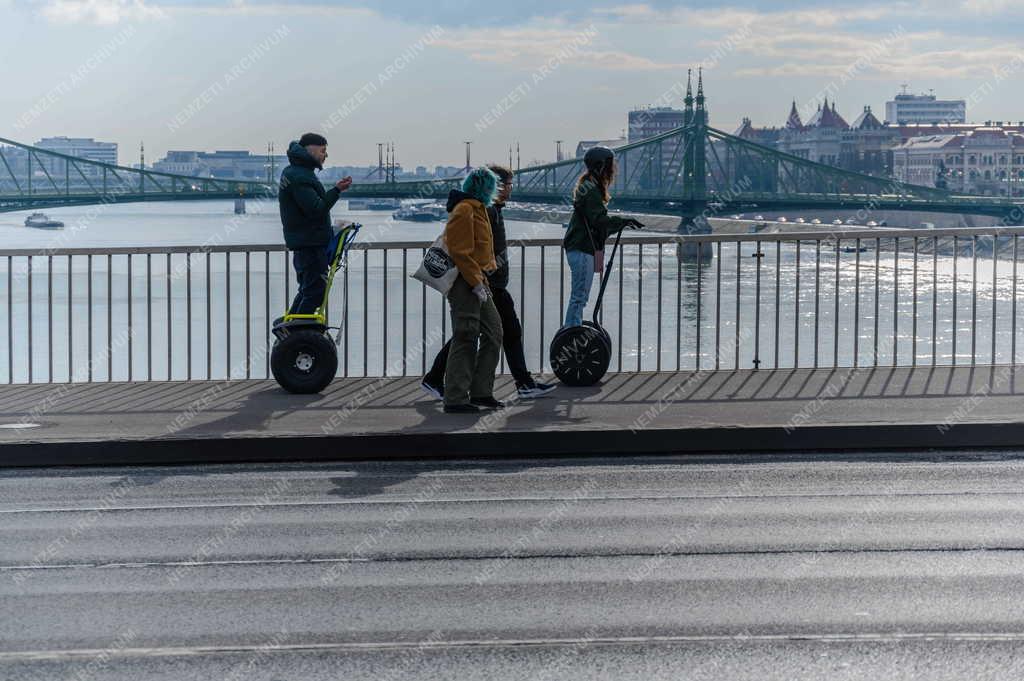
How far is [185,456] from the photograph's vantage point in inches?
313

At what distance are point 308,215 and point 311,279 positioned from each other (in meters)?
0.39

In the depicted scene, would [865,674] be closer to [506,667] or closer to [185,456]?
[506,667]

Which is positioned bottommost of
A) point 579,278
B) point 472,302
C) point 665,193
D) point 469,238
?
point 472,302

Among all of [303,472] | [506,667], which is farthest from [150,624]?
[303,472]

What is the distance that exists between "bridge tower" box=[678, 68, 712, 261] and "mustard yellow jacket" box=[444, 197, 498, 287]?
60.4 metres

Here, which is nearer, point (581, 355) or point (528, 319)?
point (581, 355)

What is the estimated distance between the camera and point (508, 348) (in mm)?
9445

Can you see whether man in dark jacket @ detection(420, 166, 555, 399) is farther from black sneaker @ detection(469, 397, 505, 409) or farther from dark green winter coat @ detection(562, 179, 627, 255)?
dark green winter coat @ detection(562, 179, 627, 255)

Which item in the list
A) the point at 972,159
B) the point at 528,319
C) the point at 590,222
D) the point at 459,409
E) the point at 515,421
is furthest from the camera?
the point at 972,159

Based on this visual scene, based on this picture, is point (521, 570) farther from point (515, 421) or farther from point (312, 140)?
point (312, 140)

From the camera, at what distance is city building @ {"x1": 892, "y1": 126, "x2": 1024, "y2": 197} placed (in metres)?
168

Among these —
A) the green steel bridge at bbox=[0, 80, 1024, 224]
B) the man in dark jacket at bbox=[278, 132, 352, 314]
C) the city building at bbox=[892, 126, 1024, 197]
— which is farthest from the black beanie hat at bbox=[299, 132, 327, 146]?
the city building at bbox=[892, 126, 1024, 197]

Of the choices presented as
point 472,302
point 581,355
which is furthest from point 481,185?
point 581,355

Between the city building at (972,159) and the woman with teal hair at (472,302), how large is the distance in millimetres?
160734
